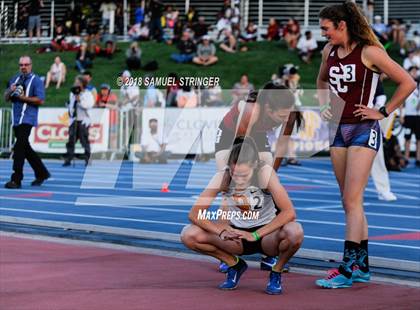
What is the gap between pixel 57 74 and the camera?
29531 mm

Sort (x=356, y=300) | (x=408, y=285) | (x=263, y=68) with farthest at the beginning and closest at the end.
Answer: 1. (x=263, y=68)
2. (x=408, y=285)
3. (x=356, y=300)

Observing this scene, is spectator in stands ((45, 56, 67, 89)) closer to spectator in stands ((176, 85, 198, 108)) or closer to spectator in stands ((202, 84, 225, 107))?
spectator in stands ((202, 84, 225, 107))

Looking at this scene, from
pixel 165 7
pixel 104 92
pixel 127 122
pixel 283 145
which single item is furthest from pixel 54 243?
pixel 165 7

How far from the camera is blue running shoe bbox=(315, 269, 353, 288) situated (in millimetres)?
7262

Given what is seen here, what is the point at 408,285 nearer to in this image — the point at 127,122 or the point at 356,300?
the point at 356,300

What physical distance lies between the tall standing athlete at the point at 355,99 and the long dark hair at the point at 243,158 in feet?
2.95

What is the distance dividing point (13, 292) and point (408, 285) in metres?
2.77

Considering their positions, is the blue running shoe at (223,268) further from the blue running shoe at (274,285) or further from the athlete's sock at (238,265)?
the blue running shoe at (274,285)

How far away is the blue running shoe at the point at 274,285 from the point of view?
22.9 feet

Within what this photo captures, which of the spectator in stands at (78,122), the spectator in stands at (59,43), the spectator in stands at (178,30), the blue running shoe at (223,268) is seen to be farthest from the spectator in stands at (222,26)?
the blue running shoe at (223,268)

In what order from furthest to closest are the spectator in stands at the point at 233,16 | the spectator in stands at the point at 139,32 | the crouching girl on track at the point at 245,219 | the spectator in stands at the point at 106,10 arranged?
the spectator in stands at the point at 233,16 < the spectator in stands at the point at 139,32 < the spectator in stands at the point at 106,10 < the crouching girl on track at the point at 245,219

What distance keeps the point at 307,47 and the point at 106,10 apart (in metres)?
7.24

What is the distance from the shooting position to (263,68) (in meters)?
32.8
